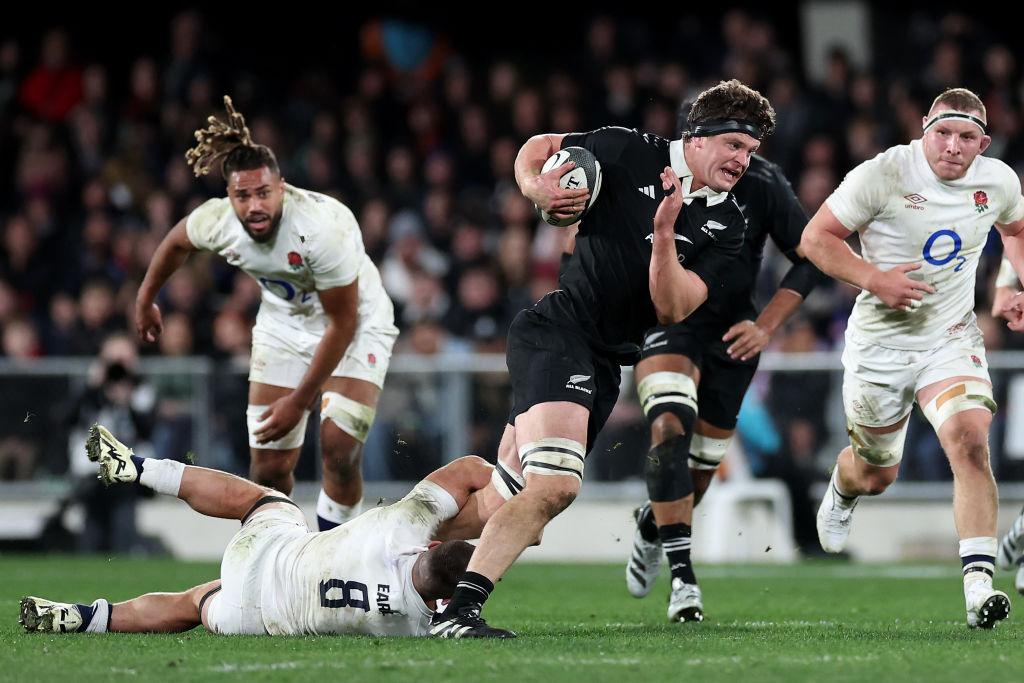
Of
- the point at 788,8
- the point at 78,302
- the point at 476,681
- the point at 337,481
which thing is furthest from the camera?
the point at 788,8

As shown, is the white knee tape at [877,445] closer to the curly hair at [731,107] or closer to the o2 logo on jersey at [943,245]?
the o2 logo on jersey at [943,245]

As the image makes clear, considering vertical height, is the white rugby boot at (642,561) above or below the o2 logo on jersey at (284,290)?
below

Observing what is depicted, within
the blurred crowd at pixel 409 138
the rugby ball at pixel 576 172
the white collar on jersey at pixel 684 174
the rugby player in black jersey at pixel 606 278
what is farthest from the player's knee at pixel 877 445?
the blurred crowd at pixel 409 138

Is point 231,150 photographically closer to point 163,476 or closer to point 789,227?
point 163,476

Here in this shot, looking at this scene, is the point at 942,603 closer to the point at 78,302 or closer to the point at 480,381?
the point at 480,381

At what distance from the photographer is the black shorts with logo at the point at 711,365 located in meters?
7.91

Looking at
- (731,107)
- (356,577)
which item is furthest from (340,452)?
(731,107)

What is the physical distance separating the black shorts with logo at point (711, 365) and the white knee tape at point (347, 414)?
161 cm

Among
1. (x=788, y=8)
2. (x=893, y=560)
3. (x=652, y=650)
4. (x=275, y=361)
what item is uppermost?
(x=788, y=8)

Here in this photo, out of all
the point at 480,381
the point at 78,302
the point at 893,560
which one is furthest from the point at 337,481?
the point at 78,302

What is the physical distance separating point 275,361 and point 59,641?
112 inches

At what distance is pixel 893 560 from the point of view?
12.5 m

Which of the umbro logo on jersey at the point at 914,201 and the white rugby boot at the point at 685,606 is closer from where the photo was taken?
the umbro logo on jersey at the point at 914,201

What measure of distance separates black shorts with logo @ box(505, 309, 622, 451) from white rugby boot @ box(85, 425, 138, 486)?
5.43 feet
